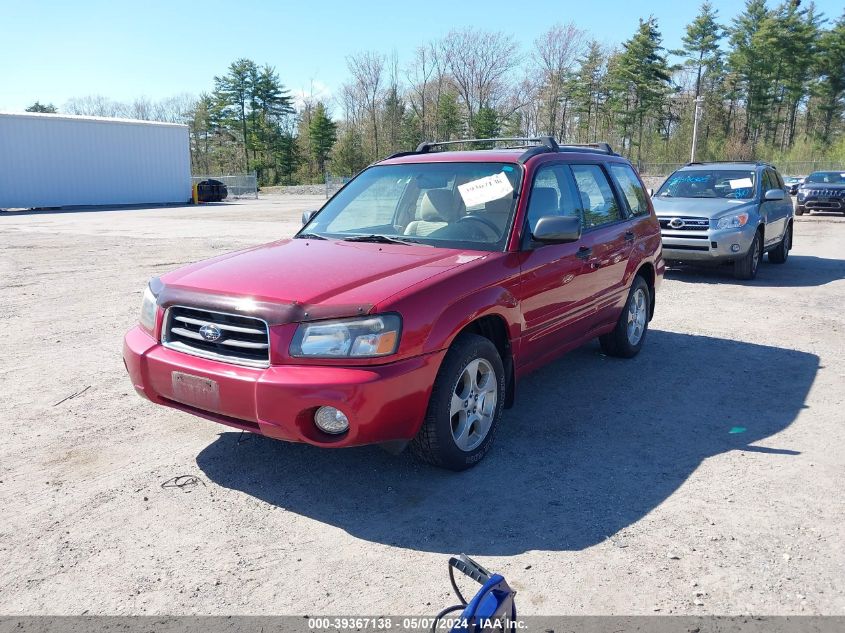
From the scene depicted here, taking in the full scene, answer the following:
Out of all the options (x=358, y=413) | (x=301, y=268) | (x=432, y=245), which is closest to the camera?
(x=358, y=413)

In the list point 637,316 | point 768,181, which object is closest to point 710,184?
point 768,181

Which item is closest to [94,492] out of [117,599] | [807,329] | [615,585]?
[117,599]

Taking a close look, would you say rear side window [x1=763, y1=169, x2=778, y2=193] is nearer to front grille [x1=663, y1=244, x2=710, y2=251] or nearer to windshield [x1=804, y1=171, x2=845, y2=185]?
front grille [x1=663, y1=244, x2=710, y2=251]

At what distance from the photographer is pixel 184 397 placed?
3.62 meters

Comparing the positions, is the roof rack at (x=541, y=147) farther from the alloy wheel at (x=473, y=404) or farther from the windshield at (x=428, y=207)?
the alloy wheel at (x=473, y=404)

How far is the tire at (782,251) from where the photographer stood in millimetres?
12773

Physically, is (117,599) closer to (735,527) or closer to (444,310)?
(444,310)

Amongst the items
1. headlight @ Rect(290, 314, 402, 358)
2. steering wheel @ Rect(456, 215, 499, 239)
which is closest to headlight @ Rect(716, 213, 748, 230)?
steering wheel @ Rect(456, 215, 499, 239)

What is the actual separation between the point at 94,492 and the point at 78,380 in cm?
220

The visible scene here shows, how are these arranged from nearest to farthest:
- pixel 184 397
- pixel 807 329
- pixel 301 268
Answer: pixel 184 397 → pixel 301 268 → pixel 807 329

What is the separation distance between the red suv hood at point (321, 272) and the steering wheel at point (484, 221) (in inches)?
11.1

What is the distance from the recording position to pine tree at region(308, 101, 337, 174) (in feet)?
225

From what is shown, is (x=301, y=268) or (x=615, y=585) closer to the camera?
(x=615, y=585)

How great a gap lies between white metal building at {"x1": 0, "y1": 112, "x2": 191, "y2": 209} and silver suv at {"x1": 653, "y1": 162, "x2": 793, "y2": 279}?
32817mm
